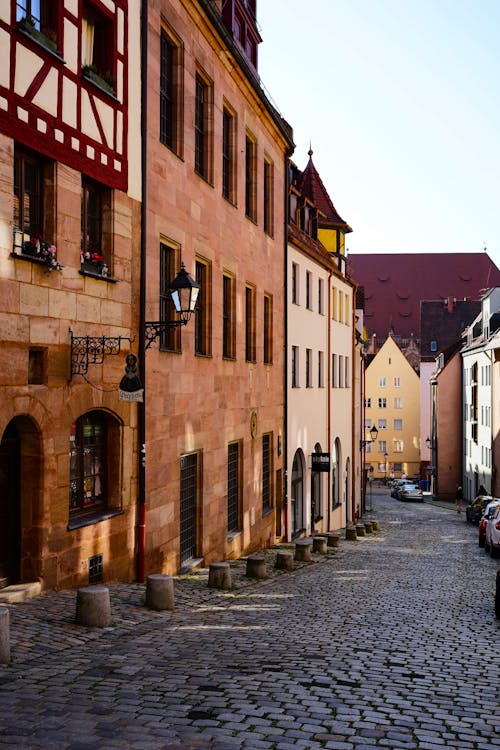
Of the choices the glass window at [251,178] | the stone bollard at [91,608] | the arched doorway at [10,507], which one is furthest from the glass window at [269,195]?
the stone bollard at [91,608]

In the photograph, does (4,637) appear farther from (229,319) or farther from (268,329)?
(268,329)

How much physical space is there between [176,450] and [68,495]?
14.8 ft

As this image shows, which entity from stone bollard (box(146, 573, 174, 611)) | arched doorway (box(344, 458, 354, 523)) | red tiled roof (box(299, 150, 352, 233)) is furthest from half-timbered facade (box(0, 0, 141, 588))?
arched doorway (box(344, 458, 354, 523))

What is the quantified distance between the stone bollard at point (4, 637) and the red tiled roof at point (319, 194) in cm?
3396

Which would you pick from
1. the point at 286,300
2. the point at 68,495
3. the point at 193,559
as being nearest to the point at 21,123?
the point at 68,495

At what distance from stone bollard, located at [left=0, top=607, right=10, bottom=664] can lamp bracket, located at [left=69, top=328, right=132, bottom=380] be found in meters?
4.31

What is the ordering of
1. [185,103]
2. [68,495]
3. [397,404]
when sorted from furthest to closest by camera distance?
[397,404] < [185,103] < [68,495]

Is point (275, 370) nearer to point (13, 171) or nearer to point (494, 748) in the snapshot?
point (13, 171)

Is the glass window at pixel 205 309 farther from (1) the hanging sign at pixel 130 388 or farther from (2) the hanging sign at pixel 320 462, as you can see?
(2) the hanging sign at pixel 320 462

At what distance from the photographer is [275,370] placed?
88.5 ft

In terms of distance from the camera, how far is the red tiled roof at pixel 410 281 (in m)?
112

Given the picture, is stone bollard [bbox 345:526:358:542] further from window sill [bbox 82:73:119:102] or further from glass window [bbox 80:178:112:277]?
window sill [bbox 82:73:119:102]

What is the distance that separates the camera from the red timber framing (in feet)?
35.3

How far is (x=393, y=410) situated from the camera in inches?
3748
